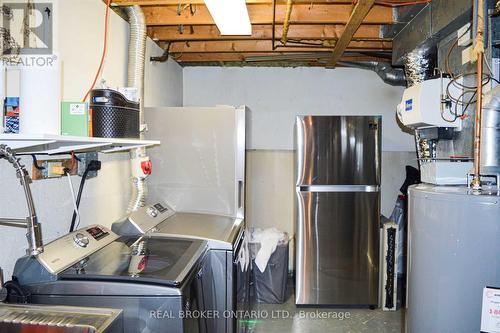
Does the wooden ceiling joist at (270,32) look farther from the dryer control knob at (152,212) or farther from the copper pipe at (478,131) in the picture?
the dryer control knob at (152,212)

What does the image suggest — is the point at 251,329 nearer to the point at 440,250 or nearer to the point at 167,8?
the point at 440,250

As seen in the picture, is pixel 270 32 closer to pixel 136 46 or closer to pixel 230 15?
pixel 230 15

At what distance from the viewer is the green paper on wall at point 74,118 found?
1.46m

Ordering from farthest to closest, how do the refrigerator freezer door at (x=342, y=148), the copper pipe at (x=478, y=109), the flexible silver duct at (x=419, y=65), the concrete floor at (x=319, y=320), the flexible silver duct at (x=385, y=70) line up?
the flexible silver duct at (x=385, y=70) → the refrigerator freezer door at (x=342, y=148) → the concrete floor at (x=319, y=320) → the flexible silver duct at (x=419, y=65) → the copper pipe at (x=478, y=109)

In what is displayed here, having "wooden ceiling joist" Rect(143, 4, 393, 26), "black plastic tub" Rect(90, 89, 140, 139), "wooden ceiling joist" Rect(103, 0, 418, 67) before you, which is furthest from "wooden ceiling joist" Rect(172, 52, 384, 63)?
"black plastic tub" Rect(90, 89, 140, 139)

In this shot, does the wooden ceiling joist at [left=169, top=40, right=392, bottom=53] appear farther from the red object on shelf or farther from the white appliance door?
the red object on shelf

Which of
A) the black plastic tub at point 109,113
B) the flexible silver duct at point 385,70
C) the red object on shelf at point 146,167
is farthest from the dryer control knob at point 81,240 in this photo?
the flexible silver duct at point 385,70

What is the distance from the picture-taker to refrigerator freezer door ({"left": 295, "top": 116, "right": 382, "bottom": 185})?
10.8 feet

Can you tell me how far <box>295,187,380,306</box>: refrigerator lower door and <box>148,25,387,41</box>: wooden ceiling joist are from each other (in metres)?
1.40

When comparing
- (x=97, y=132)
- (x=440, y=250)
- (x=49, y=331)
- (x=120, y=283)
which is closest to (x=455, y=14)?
(x=440, y=250)

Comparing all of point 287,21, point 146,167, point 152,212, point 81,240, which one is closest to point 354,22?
point 287,21

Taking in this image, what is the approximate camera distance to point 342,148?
130 inches

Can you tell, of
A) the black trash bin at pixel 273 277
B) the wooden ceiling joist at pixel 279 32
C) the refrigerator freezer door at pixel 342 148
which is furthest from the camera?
the black trash bin at pixel 273 277

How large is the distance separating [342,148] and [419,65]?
95 centimetres
